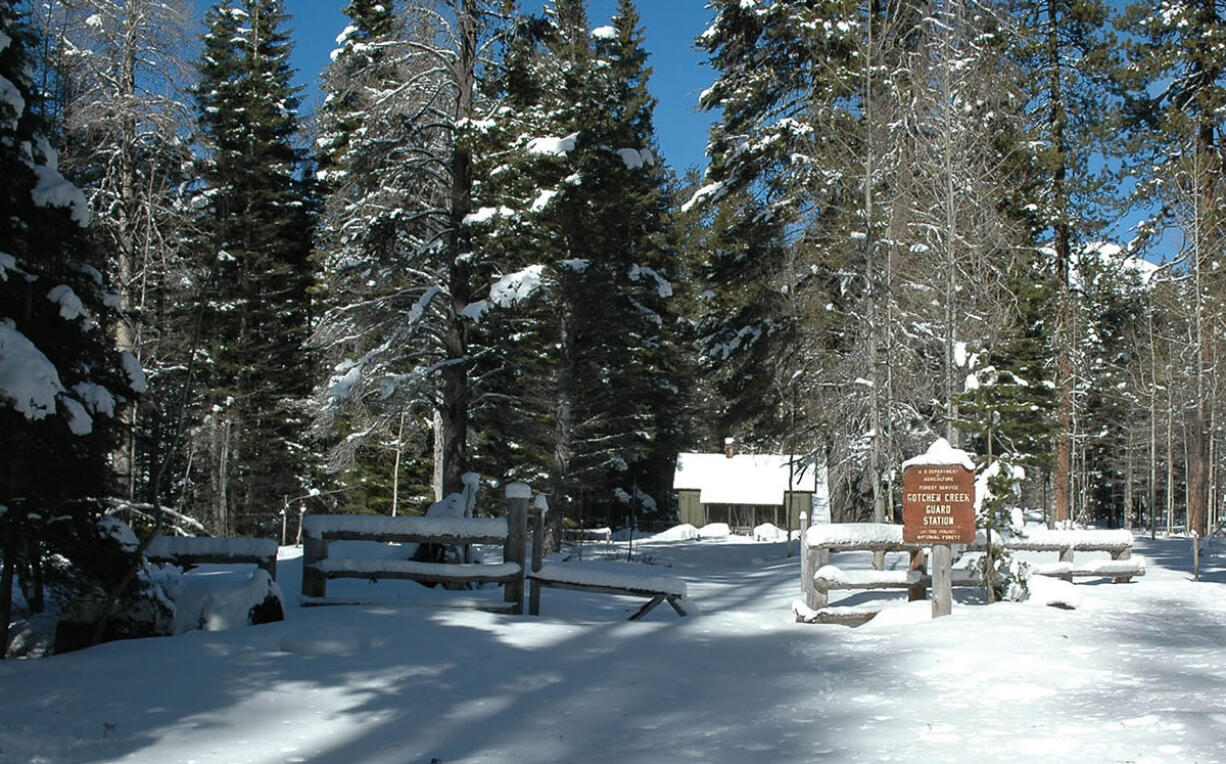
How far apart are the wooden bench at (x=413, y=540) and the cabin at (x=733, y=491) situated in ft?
136

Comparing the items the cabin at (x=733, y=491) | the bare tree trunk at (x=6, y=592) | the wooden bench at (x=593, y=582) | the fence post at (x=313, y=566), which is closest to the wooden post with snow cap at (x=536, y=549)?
the wooden bench at (x=593, y=582)

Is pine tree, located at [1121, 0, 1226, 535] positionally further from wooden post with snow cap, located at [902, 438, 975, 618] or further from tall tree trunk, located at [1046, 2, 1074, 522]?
wooden post with snow cap, located at [902, 438, 975, 618]

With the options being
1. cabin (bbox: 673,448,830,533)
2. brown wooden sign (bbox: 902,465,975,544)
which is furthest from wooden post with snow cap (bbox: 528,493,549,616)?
cabin (bbox: 673,448,830,533)

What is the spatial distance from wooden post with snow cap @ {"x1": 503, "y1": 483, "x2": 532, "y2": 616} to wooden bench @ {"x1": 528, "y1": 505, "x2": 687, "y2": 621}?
14cm

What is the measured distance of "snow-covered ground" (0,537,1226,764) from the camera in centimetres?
→ 546

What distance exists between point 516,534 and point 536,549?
29 cm

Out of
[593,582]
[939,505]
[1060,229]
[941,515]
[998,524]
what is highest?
[1060,229]

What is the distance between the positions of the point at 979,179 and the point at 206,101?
21822mm

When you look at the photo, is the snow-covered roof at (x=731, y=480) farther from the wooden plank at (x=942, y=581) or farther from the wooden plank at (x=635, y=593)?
the wooden plank at (x=942, y=581)

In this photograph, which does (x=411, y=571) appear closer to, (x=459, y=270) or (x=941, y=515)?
(x=941, y=515)

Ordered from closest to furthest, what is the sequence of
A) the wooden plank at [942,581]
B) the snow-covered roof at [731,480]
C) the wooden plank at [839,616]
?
1. the wooden plank at [942,581]
2. the wooden plank at [839,616]
3. the snow-covered roof at [731,480]

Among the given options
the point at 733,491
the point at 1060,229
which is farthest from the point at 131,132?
the point at 733,491

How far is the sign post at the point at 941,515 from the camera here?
10094 millimetres

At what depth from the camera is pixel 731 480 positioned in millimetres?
52344
